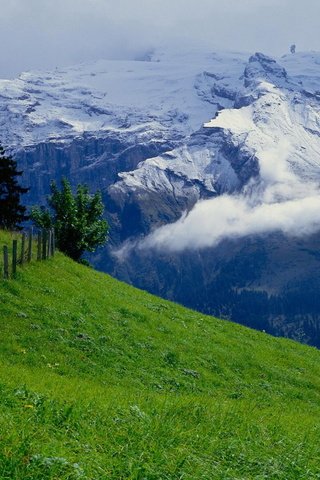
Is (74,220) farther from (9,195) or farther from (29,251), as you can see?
(29,251)

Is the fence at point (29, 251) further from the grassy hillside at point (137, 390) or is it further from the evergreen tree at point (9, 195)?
the evergreen tree at point (9, 195)

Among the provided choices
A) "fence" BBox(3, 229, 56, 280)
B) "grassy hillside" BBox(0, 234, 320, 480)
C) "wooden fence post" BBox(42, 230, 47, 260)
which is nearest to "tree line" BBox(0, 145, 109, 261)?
"fence" BBox(3, 229, 56, 280)

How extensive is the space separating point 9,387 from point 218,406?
6429 millimetres

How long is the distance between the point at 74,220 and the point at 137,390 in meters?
43.3

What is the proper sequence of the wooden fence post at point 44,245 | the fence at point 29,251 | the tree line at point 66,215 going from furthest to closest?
1. the tree line at point 66,215
2. the wooden fence post at point 44,245
3. the fence at point 29,251

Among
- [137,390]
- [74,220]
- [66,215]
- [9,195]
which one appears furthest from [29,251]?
[9,195]

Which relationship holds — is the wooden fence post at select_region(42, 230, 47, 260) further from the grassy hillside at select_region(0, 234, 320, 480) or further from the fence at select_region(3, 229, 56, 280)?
the grassy hillside at select_region(0, 234, 320, 480)

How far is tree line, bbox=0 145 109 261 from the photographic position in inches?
2621

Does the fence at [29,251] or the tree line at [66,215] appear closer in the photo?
the fence at [29,251]

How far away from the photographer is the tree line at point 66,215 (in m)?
66.6

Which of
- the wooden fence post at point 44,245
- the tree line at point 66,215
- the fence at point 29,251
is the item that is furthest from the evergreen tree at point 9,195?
the wooden fence post at point 44,245

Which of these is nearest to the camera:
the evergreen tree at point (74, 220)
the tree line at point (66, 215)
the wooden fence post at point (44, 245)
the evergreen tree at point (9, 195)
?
the wooden fence post at point (44, 245)

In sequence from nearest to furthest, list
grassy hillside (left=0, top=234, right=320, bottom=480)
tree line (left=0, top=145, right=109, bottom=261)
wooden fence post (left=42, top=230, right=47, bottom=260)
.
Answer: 1. grassy hillside (left=0, top=234, right=320, bottom=480)
2. wooden fence post (left=42, top=230, right=47, bottom=260)
3. tree line (left=0, top=145, right=109, bottom=261)

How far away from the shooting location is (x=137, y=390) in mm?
24906
